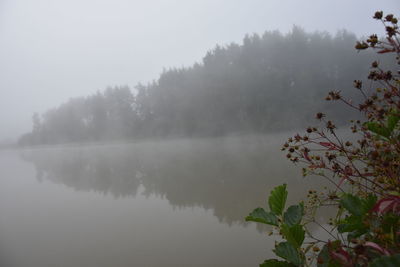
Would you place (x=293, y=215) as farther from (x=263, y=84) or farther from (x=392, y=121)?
(x=263, y=84)

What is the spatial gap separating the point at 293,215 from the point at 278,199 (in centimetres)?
6

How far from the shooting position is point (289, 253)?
491mm

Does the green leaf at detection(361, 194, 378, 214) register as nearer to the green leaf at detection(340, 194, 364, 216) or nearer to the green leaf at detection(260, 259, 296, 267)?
the green leaf at detection(340, 194, 364, 216)

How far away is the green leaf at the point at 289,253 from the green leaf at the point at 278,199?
3.2 inches

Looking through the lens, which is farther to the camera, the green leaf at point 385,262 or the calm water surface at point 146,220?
the calm water surface at point 146,220

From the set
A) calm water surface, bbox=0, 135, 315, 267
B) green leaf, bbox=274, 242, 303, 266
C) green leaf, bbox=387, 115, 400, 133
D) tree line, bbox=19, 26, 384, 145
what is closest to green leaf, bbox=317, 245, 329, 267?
green leaf, bbox=274, 242, 303, 266

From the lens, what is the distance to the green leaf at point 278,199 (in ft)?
1.84

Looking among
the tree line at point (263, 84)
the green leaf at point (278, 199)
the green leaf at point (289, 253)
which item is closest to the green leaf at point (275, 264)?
the green leaf at point (289, 253)

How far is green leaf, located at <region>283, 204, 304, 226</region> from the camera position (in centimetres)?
56

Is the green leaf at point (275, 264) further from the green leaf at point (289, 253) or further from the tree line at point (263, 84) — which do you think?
the tree line at point (263, 84)

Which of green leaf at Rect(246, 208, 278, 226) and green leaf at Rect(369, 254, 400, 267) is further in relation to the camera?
green leaf at Rect(246, 208, 278, 226)

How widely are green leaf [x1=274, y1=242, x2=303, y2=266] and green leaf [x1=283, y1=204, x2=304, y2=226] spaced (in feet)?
0.23

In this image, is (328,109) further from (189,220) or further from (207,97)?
(189,220)

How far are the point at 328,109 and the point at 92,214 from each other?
58.6 feet
